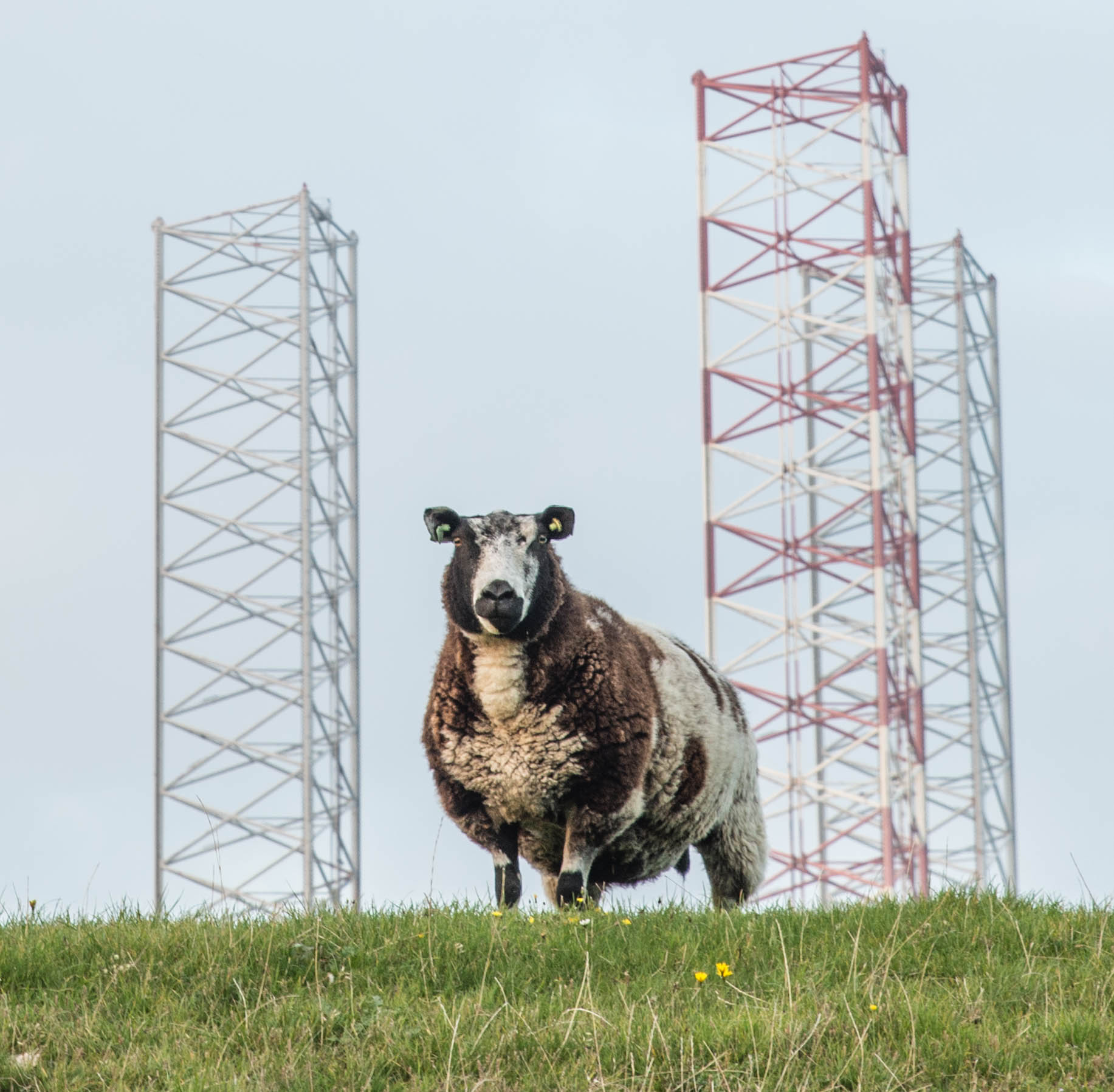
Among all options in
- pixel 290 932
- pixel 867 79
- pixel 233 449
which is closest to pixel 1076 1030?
pixel 290 932

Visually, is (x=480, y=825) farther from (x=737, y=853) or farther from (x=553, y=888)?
(x=737, y=853)

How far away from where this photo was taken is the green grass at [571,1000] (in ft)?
24.2

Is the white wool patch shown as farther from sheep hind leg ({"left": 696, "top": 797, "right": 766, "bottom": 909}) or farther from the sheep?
sheep hind leg ({"left": 696, "top": 797, "right": 766, "bottom": 909})

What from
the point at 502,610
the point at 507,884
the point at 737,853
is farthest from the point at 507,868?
the point at 737,853

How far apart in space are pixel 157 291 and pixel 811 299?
1421 cm

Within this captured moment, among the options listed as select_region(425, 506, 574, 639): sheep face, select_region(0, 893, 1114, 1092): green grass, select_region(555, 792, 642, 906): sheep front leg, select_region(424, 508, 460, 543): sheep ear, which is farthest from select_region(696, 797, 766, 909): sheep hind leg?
select_region(0, 893, 1114, 1092): green grass

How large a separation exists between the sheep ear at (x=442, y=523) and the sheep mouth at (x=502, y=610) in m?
0.60

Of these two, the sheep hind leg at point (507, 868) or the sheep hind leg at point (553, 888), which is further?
the sheep hind leg at point (553, 888)

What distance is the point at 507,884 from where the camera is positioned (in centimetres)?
1127

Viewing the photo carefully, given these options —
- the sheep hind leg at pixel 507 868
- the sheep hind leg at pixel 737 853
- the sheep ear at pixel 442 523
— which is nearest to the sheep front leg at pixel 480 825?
the sheep hind leg at pixel 507 868

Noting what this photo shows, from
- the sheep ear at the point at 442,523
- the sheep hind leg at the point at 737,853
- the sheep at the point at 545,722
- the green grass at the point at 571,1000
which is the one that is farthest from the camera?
the sheep hind leg at the point at 737,853

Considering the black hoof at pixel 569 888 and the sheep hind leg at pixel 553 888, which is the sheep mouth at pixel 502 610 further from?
the sheep hind leg at pixel 553 888

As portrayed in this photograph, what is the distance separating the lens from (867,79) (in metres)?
43.7

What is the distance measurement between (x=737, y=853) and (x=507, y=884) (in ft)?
8.42
